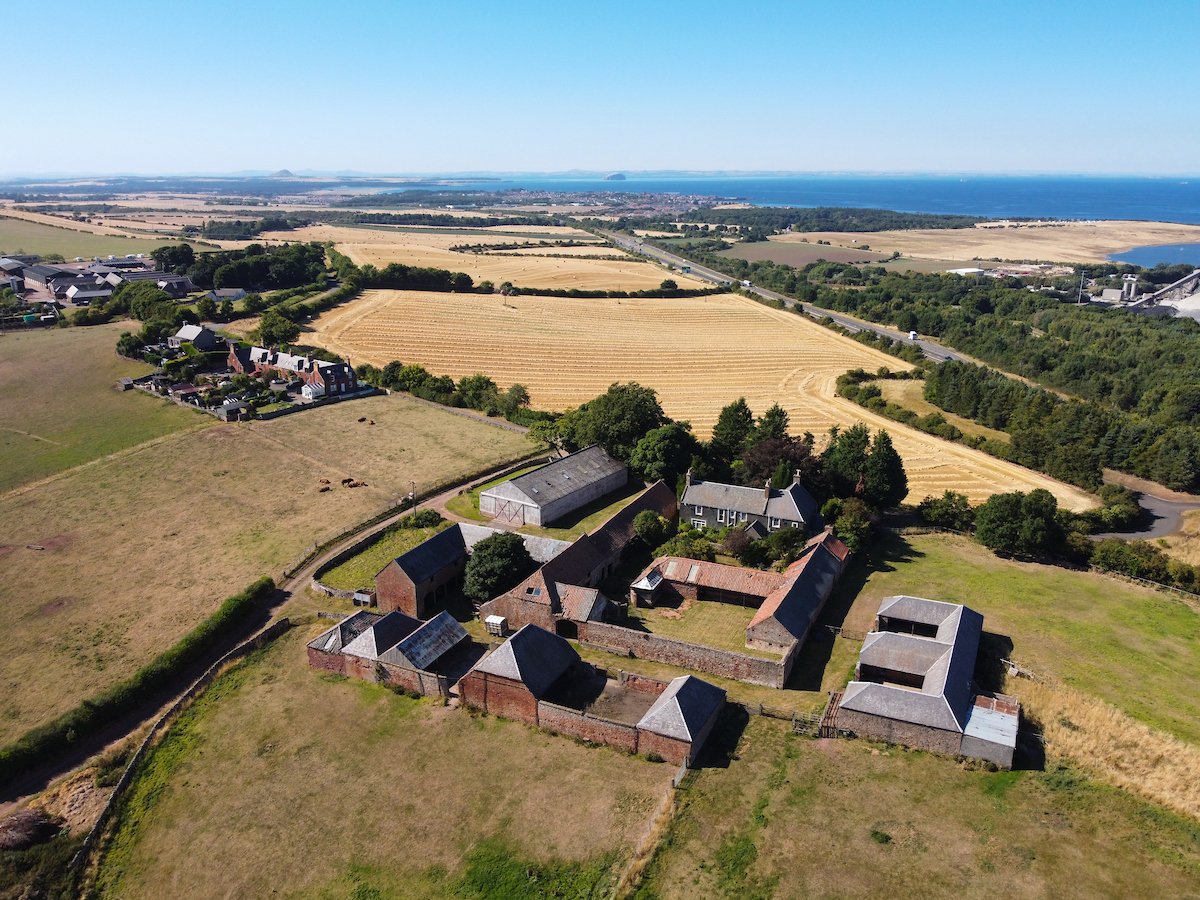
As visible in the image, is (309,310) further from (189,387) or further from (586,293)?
(586,293)

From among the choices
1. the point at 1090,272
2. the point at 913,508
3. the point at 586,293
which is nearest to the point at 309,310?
the point at 586,293

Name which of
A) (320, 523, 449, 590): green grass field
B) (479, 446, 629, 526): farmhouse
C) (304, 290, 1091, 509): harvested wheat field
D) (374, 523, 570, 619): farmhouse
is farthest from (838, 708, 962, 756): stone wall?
(304, 290, 1091, 509): harvested wheat field

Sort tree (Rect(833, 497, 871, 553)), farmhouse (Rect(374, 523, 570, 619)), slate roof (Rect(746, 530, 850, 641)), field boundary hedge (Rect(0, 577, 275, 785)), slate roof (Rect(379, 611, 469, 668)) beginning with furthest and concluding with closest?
1. tree (Rect(833, 497, 871, 553))
2. farmhouse (Rect(374, 523, 570, 619))
3. slate roof (Rect(746, 530, 850, 641))
4. slate roof (Rect(379, 611, 469, 668))
5. field boundary hedge (Rect(0, 577, 275, 785))

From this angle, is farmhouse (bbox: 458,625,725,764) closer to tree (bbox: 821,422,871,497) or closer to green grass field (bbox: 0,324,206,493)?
tree (bbox: 821,422,871,497)

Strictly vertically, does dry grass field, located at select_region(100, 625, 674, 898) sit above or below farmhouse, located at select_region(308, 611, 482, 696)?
below

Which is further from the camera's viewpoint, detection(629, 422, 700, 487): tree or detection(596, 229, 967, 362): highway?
detection(596, 229, 967, 362): highway

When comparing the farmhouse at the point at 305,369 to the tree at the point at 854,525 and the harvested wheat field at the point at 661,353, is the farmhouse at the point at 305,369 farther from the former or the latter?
the tree at the point at 854,525

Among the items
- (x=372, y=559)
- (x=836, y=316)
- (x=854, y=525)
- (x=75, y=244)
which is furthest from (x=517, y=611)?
(x=75, y=244)
